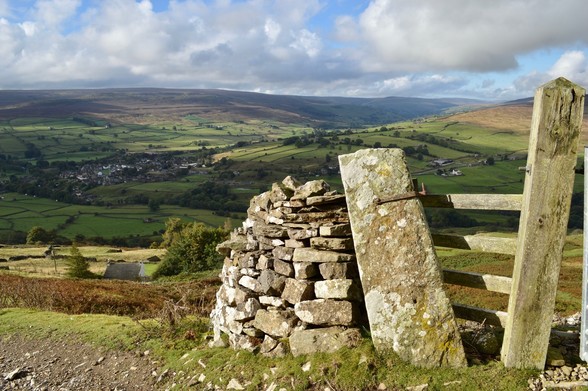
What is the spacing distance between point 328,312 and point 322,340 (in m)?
0.49

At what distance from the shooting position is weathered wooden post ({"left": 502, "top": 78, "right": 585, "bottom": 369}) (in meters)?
6.14

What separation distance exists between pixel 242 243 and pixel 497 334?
524cm

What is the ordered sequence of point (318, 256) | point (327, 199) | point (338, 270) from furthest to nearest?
point (327, 199) → point (318, 256) → point (338, 270)

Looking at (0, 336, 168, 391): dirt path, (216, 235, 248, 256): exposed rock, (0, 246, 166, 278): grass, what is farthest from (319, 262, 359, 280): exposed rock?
(0, 246, 166, 278): grass

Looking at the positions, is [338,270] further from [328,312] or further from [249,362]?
[249,362]

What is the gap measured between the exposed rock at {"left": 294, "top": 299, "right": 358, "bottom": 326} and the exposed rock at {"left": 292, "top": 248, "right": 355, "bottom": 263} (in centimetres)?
73

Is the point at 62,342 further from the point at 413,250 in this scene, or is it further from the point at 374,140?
the point at 374,140

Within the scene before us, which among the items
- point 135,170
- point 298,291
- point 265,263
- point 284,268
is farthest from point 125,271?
point 135,170

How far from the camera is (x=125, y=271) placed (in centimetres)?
5150

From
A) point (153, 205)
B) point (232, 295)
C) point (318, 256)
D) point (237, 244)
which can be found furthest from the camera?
point (153, 205)

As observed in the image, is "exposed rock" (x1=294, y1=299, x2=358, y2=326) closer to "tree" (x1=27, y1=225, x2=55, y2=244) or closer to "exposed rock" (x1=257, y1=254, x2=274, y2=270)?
"exposed rock" (x1=257, y1=254, x2=274, y2=270)

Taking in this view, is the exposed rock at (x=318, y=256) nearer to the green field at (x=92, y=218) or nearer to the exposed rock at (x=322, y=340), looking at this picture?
the exposed rock at (x=322, y=340)

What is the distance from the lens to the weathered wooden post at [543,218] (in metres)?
6.14

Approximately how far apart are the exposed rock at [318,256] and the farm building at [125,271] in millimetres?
42934
